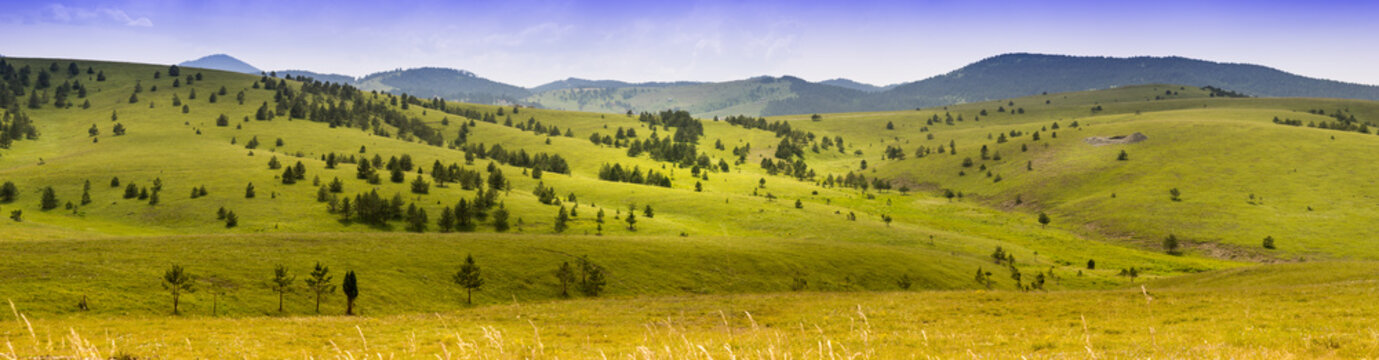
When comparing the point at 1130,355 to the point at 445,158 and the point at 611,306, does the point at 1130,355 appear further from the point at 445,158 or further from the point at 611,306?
the point at 445,158

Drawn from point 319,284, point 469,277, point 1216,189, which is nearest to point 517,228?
point 469,277

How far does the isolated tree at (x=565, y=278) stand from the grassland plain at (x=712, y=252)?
1.20m

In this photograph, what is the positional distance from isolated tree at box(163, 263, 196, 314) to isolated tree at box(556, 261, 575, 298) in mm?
28659

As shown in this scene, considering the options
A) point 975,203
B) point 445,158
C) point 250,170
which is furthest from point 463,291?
point 975,203

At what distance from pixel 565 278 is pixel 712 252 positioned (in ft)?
72.6

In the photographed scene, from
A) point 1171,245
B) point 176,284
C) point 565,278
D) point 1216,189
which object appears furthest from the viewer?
point 1216,189

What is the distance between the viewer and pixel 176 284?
4125 cm

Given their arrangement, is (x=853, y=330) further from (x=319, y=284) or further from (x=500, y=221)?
(x=500, y=221)

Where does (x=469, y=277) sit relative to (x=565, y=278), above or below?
above

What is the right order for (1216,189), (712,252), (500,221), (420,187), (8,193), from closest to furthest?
(712,252)
(8,193)
(500,221)
(420,187)
(1216,189)

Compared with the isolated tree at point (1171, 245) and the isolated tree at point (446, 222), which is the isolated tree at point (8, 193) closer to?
the isolated tree at point (446, 222)

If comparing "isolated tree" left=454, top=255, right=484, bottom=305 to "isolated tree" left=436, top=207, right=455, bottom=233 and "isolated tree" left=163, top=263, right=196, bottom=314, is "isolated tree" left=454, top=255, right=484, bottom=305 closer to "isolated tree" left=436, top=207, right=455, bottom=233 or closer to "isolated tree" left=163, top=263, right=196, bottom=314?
"isolated tree" left=163, top=263, right=196, bottom=314

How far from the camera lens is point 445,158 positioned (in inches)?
7333

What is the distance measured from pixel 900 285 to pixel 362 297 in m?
56.3
